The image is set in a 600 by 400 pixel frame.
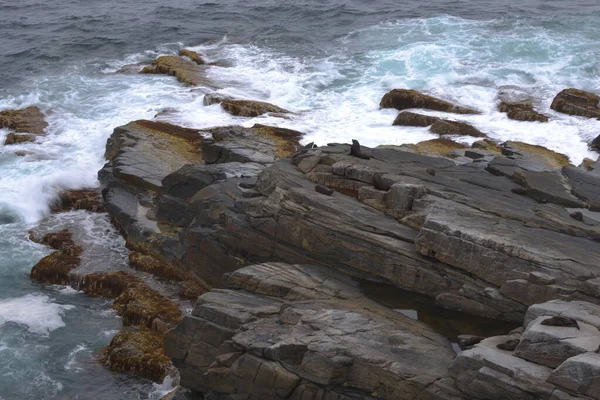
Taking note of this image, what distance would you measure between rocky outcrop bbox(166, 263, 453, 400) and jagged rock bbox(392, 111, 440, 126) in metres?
20.0

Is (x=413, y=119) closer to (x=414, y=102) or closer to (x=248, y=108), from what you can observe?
(x=414, y=102)

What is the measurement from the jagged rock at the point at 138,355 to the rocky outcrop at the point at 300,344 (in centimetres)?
208

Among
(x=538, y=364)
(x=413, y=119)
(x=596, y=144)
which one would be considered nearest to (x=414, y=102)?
(x=413, y=119)

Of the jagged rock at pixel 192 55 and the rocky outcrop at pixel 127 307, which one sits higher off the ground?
the jagged rock at pixel 192 55

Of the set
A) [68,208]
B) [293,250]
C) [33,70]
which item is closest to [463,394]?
[293,250]

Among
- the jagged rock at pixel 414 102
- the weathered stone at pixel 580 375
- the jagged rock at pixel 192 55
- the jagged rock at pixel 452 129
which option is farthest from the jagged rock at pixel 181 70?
the weathered stone at pixel 580 375

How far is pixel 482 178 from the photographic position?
2770 centimetres

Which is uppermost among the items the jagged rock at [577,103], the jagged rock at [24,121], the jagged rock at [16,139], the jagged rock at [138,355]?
the jagged rock at [577,103]

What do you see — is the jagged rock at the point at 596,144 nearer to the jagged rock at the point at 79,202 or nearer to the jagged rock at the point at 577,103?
the jagged rock at the point at 577,103

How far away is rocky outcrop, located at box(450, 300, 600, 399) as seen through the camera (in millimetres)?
16094

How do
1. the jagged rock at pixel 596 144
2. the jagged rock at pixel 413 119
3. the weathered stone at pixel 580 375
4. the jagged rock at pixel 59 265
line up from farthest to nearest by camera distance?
the jagged rock at pixel 413 119, the jagged rock at pixel 596 144, the jagged rock at pixel 59 265, the weathered stone at pixel 580 375

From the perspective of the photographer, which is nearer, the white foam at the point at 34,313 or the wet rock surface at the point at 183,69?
the white foam at the point at 34,313

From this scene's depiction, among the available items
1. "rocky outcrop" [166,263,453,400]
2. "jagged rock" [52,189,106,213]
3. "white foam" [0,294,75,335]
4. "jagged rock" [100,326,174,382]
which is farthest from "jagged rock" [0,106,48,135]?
"rocky outcrop" [166,263,453,400]

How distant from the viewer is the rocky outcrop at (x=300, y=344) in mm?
18578
